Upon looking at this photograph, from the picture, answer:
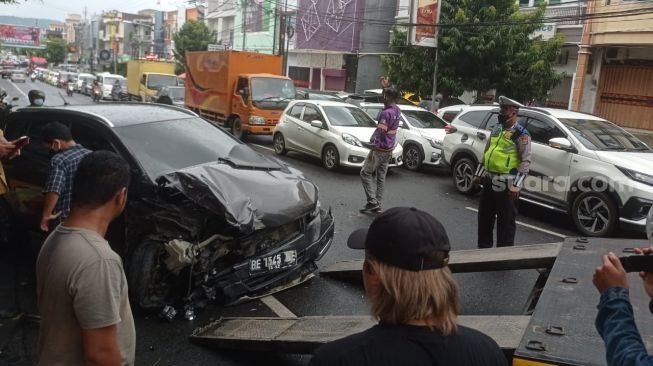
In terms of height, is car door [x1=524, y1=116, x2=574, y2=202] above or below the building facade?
below

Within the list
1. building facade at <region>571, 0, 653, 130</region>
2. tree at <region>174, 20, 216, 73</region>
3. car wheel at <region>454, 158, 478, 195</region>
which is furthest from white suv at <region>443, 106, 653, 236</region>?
tree at <region>174, 20, 216, 73</region>

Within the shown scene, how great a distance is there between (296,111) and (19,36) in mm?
99558

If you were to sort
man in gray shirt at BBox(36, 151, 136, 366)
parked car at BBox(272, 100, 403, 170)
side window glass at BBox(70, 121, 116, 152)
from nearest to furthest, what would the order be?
man in gray shirt at BBox(36, 151, 136, 366) → side window glass at BBox(70, 121, 116, 152) → parked car at BBox(272, 100, 403, 170)

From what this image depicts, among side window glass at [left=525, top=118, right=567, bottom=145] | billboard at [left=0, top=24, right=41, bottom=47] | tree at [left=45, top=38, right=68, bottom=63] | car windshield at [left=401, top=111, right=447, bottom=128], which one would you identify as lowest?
car windshield at [left=401, top=111, right=447, bottom=128]

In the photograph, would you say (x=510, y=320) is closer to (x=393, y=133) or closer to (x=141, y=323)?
(x=141, y=323)

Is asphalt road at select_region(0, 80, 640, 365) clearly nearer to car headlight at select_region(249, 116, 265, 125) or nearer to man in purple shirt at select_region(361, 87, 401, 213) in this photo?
man in purple shirt at select_region(361, 87, 401, 213)

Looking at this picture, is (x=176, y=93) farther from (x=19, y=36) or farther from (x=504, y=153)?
(x=19, y=36)

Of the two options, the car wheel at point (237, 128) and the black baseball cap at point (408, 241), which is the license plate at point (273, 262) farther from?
the car wheel at point (237, 128)

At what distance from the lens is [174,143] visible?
211 inches

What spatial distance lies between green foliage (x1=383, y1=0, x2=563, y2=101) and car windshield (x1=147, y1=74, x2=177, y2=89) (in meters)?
14.4

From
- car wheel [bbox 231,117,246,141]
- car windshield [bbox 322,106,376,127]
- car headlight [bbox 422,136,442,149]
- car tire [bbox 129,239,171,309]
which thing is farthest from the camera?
car wheel [bbox 231,117,246,141]

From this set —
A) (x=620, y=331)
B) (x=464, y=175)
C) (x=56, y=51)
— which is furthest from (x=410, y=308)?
(x=56, y=51)

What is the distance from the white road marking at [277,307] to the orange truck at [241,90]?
36.1ft

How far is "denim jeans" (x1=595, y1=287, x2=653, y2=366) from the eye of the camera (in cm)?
168
